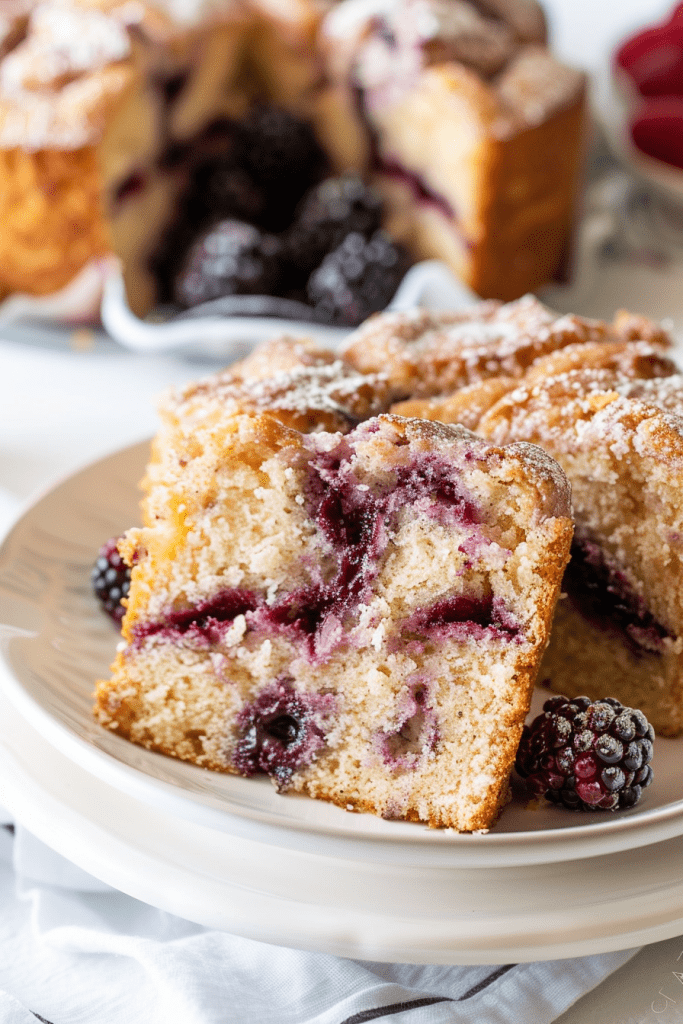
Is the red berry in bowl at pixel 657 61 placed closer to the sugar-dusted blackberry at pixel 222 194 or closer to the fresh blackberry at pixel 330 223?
the fresh blackberry at pixel 330 223

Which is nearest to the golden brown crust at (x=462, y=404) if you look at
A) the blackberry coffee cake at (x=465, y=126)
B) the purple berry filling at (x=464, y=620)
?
the purple berry filling at (x=464, y=620)

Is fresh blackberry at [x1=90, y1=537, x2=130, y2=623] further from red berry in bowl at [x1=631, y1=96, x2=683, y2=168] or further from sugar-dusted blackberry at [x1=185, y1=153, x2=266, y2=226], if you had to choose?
red berry in bowl at [x1=631, y1=96, x2=683, y2=168]

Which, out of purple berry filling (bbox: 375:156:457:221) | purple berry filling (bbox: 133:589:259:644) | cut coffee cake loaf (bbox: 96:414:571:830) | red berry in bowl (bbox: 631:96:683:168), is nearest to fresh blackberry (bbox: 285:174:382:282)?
purple berry filling (bbox: 375:156:457:221)

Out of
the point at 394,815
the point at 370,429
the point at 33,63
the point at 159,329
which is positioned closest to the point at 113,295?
the point at 159,329

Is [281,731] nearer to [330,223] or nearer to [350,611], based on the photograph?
[350,611]

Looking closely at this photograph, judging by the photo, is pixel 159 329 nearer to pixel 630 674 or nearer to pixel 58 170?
pixel 58 170

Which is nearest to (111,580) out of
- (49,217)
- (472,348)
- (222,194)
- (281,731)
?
(281,731)

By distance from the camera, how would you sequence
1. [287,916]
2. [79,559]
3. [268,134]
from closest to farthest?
[287,916], [79,559], [268,134]
